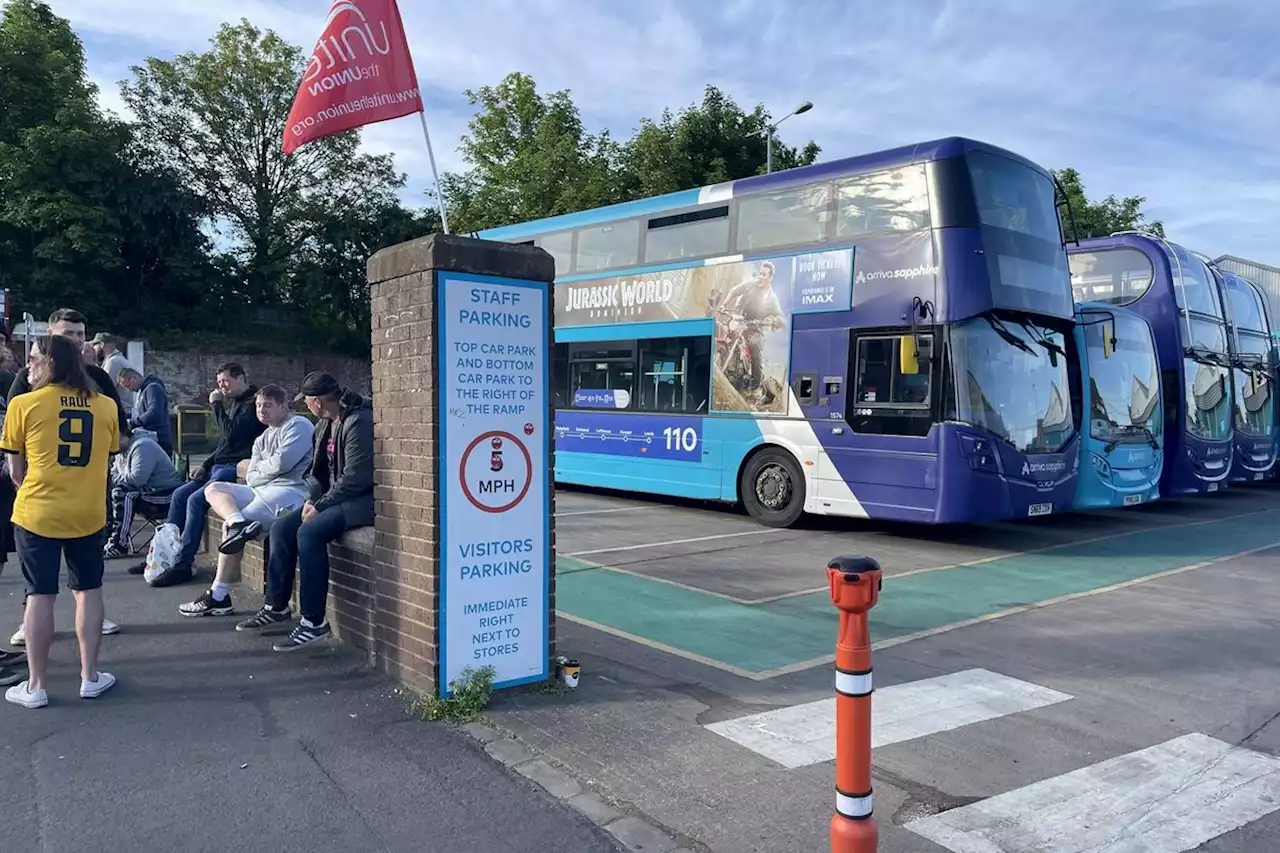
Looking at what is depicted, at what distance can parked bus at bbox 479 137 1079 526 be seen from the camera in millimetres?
9781

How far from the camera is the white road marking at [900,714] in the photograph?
14.2 feet

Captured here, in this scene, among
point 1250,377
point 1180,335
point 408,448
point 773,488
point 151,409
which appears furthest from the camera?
point 1250,377

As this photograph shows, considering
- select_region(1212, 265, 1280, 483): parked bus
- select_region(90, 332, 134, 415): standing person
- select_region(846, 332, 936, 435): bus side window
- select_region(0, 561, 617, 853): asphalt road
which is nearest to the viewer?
select_region(0, 561, 617, 853): asphalt road

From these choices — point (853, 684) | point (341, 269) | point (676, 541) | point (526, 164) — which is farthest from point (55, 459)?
point (341, 269)

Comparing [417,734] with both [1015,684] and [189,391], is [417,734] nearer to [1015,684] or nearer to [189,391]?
[1015,684]

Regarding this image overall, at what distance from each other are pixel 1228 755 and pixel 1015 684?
3.84ft

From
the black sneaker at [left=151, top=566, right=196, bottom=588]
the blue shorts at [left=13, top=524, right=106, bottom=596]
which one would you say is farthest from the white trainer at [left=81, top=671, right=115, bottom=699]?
the black sneaker at [left=151, top=566, right=196, bottom=588]

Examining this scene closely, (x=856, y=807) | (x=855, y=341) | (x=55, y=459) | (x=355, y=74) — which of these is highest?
(x=355, y=74)

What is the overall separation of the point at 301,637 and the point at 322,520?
0.71 metres

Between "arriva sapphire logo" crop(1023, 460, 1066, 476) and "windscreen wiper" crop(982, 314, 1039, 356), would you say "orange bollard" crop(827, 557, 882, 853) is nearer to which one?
"windscreen wiper" crop(982, 314, 1039, 356)

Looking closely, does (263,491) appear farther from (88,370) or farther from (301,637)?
(301,637)

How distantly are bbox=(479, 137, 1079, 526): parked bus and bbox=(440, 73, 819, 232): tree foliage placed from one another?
16266 millimetres

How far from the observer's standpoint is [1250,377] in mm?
16000

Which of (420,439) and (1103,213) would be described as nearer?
(420,439)
